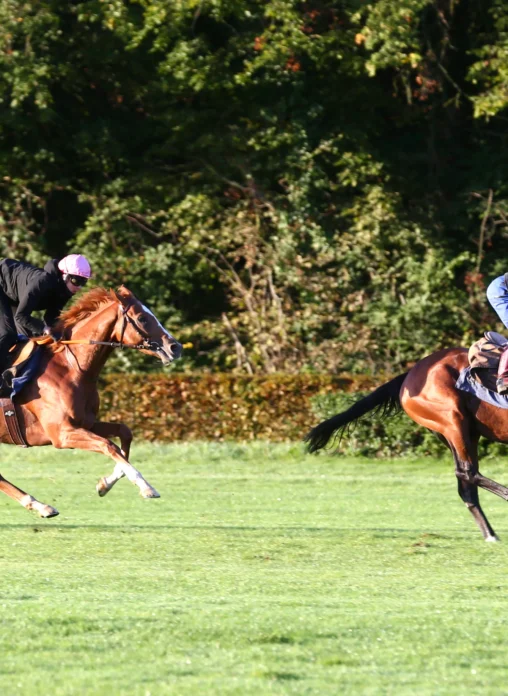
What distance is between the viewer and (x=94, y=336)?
10.5 meters

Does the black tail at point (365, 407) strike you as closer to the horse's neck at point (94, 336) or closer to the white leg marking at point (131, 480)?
the horse's neck at point (94, 336)

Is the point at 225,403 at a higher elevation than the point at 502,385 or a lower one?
lower

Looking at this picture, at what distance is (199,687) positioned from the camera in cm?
518

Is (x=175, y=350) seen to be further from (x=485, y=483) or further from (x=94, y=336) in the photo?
(x=485, y=483)

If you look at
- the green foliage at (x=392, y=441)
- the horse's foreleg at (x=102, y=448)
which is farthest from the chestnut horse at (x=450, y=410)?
the green foliage at (x=392, y=441)

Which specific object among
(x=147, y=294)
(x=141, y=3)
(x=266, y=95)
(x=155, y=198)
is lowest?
(x=147, y=294)

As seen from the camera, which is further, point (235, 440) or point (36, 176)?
point (36, 176)

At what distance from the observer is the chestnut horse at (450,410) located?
10969mm

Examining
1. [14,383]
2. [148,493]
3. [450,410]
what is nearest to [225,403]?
A: [450,410]

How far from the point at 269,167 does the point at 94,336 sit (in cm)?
1384

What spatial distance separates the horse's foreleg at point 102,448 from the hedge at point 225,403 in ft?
32.4

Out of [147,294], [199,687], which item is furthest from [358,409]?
[147,294]

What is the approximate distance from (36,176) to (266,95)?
4.55 metres

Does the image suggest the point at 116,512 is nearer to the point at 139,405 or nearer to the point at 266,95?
the point at 139,405
